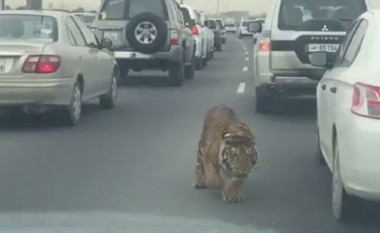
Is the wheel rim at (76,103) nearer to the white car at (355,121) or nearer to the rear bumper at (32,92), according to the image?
the rear bumper at (32,92)

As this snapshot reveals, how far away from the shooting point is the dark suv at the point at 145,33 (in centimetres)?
1941

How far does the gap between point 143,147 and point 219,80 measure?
39.9 ft

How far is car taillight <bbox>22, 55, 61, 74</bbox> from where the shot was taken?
12.3 metres

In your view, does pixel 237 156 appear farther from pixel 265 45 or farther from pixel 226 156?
pixel 265 45

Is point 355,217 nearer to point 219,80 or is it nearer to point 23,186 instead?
point 23,186

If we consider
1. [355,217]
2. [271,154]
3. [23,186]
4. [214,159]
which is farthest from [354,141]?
[271,154]

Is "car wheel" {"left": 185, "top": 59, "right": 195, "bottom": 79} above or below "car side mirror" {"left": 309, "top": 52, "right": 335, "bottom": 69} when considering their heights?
below

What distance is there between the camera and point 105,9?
2069 centimetres

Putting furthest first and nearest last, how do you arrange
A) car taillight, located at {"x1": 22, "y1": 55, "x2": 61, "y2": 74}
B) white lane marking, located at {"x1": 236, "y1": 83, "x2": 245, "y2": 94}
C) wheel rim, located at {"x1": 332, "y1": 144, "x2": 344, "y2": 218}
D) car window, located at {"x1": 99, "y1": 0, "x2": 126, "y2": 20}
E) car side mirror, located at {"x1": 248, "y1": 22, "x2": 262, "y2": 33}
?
car window, located at {"x1": 99, "y1": 0, "x2": 126, "y2": 20}, white lane marking, located at {"x1": 236, "y1": 83, "x2": 245, "y2": 94}, car side mirror, located at {"x1": 248, "y1": 22, "x2": 262, "y2": 33}, car taillight, located at {"x1": 22, "y1": 55, "x2": 61, "y2": 74}, wheel rim, located at {"x1": 332, "y1": 144, "x2": 344, "y2": 218}

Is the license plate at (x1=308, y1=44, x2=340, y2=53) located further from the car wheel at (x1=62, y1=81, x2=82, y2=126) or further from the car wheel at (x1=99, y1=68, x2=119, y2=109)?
the car wheel at (x1=99, y1=68, x2=119, y2=109)

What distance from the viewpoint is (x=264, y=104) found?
1506cm

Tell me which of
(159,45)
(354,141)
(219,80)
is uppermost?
(354,141)

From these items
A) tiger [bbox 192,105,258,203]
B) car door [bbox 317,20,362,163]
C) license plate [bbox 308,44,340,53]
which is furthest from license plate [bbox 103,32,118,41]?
tiger [bbox 192,105,258,203]

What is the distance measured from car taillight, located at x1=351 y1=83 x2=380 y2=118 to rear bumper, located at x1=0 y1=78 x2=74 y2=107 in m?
6.13
